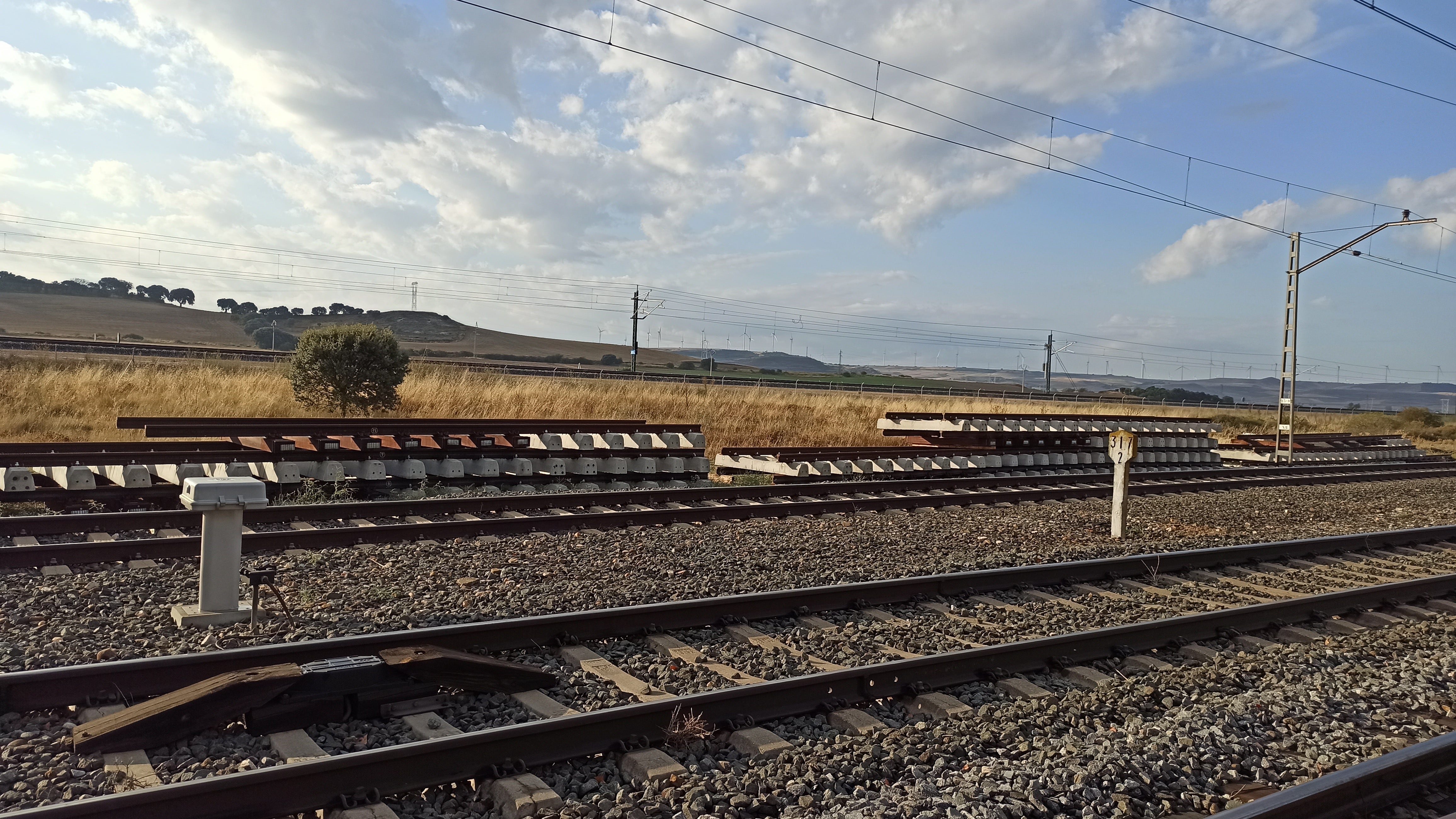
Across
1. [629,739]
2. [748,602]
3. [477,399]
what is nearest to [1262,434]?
[477,399]

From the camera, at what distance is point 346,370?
2103cm

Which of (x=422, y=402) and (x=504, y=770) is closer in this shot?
(x=504, y=770)

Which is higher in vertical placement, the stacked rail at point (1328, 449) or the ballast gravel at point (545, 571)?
the stacked rail at point (1328, 449)

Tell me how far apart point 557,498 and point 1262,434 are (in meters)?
33.5

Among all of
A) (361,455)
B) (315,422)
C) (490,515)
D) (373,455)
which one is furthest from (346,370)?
(490,515)

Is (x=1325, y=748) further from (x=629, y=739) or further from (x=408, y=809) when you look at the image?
(x=408, y=809)

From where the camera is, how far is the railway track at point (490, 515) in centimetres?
841

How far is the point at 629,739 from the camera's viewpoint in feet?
15.3

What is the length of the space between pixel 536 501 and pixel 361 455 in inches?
105

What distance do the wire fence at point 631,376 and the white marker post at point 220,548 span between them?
25314 mm

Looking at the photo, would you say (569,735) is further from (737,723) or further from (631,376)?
(631,376)

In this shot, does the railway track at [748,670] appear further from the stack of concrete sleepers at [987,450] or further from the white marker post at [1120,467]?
the stack of concrete sleepers at [987,450]

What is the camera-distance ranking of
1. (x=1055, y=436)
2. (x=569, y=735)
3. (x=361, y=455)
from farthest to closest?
(x=1055, y=436) → (x=361, y=455) → (x=569, y=735)

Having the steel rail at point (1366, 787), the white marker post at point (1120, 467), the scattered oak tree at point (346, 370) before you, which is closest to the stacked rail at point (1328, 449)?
the white marker post at point (1120, 467)
